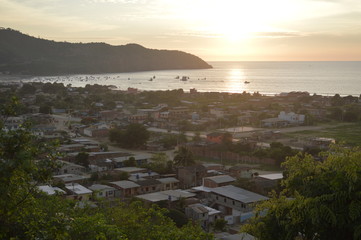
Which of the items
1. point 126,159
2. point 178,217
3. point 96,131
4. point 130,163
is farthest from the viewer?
point 96,131

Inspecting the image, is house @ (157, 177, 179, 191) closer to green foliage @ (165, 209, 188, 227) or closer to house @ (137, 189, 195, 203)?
house @ (137, 189, 195, 203)

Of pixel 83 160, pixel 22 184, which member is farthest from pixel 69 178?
pixel 22 184

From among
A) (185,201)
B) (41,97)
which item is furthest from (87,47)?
(185,201)

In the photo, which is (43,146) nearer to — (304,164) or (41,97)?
(304,164)

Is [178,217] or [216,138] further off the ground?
[216,138]

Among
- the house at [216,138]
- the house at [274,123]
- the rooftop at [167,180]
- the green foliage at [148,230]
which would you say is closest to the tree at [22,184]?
the green foliage at [148,230]

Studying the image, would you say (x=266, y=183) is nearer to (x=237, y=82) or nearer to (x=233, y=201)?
(x=233, y=201)

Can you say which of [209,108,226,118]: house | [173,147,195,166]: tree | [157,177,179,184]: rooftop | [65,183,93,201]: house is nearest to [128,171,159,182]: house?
[157,177,179,184]: rooftop
